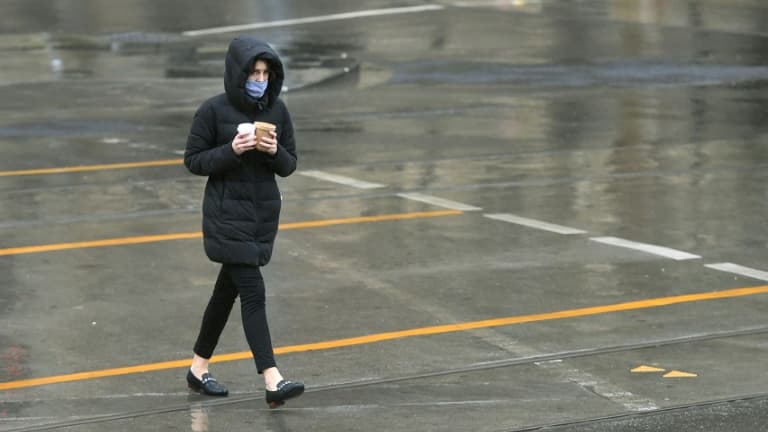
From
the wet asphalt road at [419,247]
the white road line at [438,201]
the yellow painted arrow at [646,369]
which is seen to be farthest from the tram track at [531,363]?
the white road line at [438,201]

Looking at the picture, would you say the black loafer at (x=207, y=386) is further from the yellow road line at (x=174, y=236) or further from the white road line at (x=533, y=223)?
the white road line at (x=533, y=223)

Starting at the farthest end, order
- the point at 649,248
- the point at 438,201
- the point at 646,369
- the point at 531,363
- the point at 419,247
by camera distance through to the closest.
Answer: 1. the point at 438,201
2. the point at 419,247
3. the point at 649,248
4. the point at 531,363
5. the point at 646,369

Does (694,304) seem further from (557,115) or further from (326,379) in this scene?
(557,115)

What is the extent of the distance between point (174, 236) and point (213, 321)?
4042 millimetres

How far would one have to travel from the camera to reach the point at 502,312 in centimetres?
992

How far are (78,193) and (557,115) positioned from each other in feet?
23.2

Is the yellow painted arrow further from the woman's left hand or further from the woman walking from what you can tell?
the woman's left hand

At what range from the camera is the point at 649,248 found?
38.4ft

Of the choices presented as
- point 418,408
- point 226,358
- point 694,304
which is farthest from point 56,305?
point 694,304

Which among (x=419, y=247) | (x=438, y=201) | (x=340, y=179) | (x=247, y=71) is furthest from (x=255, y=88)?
(x=340, y=179)

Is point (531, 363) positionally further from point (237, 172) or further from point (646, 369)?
point (237, 172)

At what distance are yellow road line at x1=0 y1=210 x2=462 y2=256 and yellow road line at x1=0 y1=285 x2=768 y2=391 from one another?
3166 millimetres

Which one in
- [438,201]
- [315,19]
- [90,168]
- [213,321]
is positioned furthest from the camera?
[315,19]

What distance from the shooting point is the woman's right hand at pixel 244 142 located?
7738mm
